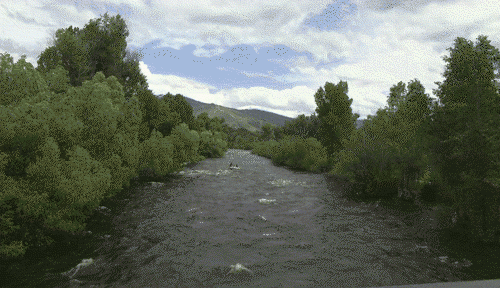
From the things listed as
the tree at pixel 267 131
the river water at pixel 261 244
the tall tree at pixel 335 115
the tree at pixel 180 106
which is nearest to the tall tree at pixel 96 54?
the tree at pixel 180 106

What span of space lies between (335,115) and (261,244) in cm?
3990

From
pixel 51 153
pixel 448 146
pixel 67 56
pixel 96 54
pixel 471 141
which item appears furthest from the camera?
pixel 96 54

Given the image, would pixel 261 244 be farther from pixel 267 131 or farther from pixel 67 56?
pixel 267 131

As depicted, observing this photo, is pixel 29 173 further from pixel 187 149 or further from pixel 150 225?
pixel 187 149

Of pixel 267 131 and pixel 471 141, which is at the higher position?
pixel 267 131

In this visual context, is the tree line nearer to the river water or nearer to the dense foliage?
the river water

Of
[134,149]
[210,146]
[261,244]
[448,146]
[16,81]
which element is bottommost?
[261,244]

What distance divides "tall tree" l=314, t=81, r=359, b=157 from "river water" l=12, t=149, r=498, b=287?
2479cm

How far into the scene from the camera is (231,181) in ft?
134

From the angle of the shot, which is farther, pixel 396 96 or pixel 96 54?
pixel 96 54

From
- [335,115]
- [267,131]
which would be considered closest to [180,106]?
[335,115]

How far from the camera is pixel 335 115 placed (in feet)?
174

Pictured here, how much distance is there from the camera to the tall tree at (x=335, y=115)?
2080 inches

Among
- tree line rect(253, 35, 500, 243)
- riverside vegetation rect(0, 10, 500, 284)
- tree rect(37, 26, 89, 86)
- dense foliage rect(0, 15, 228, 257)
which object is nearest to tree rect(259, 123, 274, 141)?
tree rect(37, 26, 89, 86)
